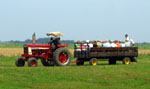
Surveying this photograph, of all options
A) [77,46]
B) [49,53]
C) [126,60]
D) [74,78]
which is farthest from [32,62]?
[126,60]

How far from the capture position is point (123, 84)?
Result: 786 inches

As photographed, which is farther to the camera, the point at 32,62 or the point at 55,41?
the point at 55,41

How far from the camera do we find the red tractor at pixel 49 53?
26188mm

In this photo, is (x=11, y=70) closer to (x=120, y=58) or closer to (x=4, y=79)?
(x=4, y=79)

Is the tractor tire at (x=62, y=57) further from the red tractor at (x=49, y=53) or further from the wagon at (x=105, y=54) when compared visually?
the wagon at (x=105, y=54)

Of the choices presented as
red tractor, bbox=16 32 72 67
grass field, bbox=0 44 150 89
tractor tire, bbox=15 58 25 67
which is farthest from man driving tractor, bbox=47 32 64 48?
grass field, bbox=0 44 150 89

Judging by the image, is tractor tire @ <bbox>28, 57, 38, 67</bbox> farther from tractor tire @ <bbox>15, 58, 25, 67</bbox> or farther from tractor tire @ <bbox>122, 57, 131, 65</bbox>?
tractor tire @ <bbox>122, 57, 131, 65</bbox>

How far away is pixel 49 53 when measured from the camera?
2678cm

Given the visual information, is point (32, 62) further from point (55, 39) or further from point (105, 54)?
point (105, 54)

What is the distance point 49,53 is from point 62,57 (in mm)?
839

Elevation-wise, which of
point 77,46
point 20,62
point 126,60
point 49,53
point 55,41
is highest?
point 55,41

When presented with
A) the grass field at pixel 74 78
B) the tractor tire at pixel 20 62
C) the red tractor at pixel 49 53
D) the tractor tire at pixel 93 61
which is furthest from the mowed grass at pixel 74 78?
the tractor tire at pixel 93 61

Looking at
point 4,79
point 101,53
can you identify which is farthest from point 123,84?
point 101,53

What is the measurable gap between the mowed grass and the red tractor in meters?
3.70
